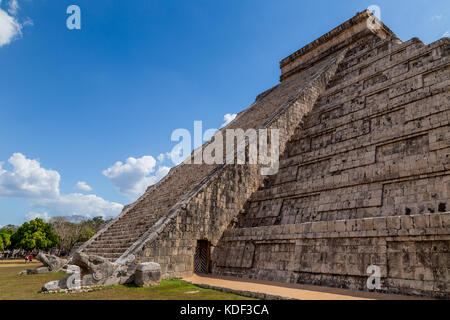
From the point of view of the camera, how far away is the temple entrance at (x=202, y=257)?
9.11m

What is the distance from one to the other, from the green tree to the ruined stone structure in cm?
2214

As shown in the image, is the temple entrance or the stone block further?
the temple entrance

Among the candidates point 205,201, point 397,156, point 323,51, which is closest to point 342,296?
point 397,156

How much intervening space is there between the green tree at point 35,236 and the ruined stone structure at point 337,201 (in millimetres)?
22140

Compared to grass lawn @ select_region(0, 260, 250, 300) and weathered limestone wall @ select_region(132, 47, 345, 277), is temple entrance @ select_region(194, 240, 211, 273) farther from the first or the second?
grass lawn @ select_region(0, 260, 250, 300)

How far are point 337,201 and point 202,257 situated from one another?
14.3ft

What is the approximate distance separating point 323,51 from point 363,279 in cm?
1634

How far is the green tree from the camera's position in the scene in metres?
29.1

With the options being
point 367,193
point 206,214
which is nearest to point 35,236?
point 206,214

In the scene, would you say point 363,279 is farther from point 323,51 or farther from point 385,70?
point 323,51

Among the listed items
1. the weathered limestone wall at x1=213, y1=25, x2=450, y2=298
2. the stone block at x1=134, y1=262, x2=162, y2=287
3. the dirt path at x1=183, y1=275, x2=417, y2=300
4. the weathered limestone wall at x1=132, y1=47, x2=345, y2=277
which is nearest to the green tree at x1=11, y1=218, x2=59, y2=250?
the weathered limestone wall at x1=132, y1=47, x2=345, y2=277

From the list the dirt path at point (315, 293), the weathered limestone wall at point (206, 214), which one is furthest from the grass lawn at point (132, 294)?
the weathered limestone wall at point (206, 214)

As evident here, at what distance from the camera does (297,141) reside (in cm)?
1154

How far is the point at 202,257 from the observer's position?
30.4ft
